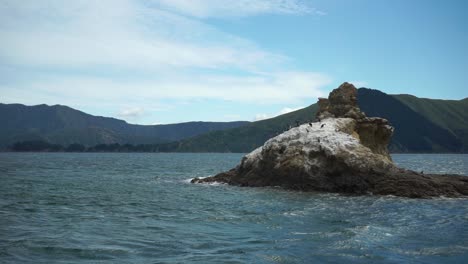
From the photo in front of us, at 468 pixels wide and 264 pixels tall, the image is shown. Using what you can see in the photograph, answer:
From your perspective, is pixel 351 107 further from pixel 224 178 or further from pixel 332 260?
pixel 332 260

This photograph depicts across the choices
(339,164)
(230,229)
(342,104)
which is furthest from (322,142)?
(230,229)

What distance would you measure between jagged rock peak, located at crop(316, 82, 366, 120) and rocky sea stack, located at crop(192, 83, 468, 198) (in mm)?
114

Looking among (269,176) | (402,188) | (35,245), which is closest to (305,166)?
(269,176)

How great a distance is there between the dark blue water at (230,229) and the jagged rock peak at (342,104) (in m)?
18.1

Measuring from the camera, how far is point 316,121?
174 ft

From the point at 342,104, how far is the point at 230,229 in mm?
34934

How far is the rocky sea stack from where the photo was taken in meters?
40.7

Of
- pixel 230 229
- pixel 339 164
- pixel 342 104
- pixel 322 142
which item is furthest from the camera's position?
pixel 342 104

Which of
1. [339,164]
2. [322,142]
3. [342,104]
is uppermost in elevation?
[342,104]

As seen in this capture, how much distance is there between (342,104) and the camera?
54375 millimetres

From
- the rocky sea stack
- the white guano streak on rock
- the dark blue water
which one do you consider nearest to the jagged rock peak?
the rocky sea stack

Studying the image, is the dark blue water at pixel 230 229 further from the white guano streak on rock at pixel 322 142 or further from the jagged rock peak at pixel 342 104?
the jagged rock peak at pixel 342 104

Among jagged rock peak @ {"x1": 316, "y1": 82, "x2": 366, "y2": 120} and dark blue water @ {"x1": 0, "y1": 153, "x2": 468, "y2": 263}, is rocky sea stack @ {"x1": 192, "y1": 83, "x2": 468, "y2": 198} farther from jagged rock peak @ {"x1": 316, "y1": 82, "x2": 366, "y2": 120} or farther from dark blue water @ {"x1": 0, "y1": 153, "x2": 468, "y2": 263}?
dark blue water @ {"x1": 0, "y1": 153, "x2": 468, "y2": 263}

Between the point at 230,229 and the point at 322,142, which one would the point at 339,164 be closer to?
the point at 322,142
